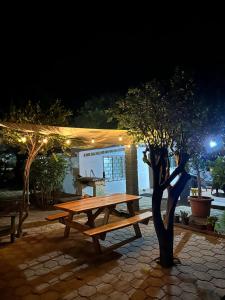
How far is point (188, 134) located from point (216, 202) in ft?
18.3

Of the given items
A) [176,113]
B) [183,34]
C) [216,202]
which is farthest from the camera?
[216,202]

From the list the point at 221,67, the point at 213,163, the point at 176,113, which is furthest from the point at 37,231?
the point at 221,67

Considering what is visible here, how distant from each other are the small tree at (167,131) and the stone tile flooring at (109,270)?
49 cm

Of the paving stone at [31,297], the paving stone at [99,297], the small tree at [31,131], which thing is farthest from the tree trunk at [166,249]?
the small tree at [31,131]

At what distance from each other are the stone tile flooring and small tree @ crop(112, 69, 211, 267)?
49 centimetres

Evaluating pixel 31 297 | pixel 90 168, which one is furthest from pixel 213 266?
pixel 90 168

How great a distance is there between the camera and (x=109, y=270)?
3920 millimetres

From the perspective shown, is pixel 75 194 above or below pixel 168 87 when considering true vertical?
below

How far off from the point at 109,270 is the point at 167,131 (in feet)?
8.09

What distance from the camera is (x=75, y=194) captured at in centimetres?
1073

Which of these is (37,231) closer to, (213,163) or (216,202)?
(213,163)

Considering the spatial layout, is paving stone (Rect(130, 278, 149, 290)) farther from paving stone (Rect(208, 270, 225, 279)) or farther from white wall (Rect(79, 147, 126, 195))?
white wall (Rect(79, 147, 126, 195))

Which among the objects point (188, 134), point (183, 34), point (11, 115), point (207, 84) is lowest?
point (188, 134)

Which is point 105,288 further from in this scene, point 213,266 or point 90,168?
point 90,168
